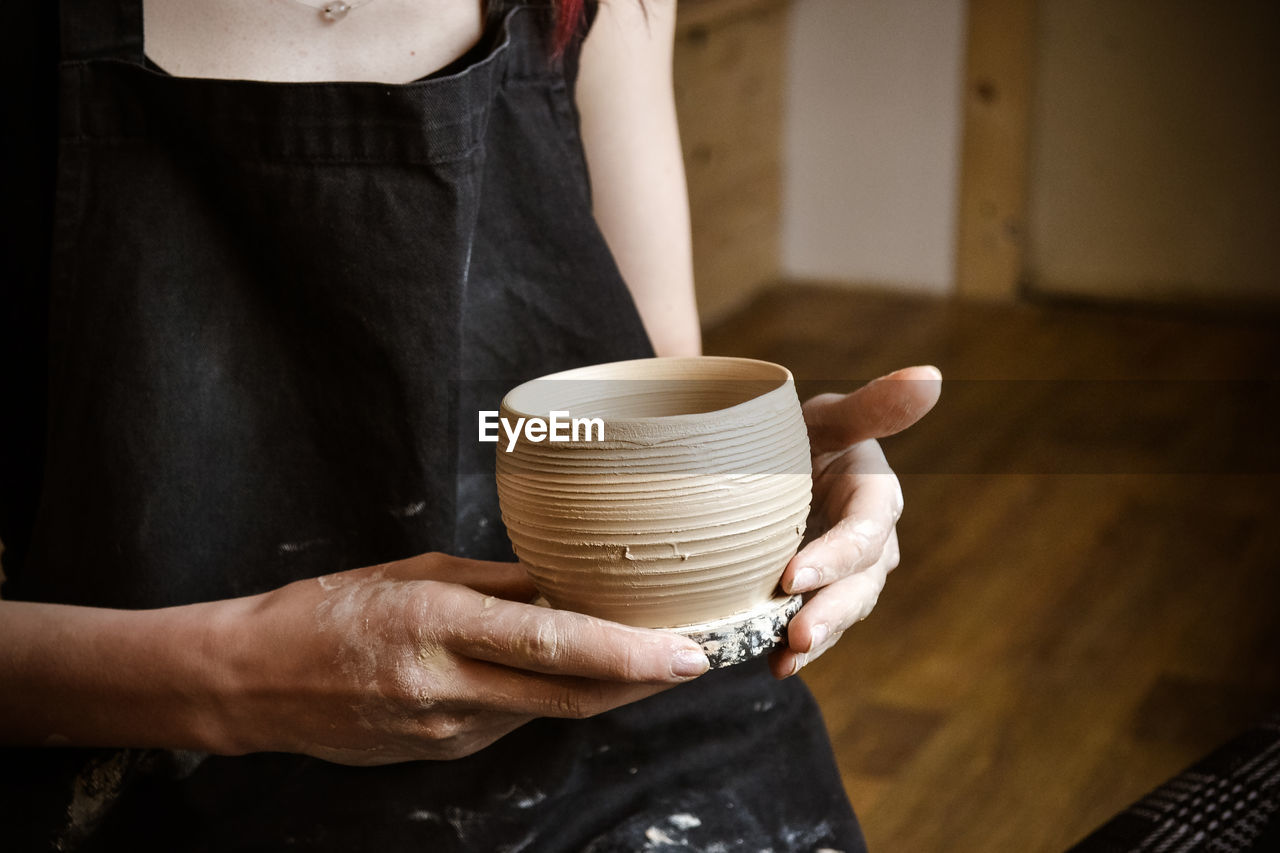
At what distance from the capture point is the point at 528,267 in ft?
2.87

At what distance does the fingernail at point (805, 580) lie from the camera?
0.67 m

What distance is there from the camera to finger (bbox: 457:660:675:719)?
2.05 ft

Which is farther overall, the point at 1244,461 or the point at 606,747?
the point at 1244,461

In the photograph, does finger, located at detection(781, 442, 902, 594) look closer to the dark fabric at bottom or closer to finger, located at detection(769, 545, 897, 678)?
finger, located at detection(769, 545, 897, 678)

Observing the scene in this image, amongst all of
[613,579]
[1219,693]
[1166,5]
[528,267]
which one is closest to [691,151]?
[1166,5]

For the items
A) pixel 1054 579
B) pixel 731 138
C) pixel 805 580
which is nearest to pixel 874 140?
pixel 731 138

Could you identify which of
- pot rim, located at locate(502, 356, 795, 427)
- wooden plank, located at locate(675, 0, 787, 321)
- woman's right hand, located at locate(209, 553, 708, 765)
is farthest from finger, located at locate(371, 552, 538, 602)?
wooden plank, located at locate(675, 0, 787, 321)

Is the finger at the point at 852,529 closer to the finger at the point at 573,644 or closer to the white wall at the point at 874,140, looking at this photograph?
the finger at the point at 573,644

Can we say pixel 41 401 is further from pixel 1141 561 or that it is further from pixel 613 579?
pixel 1141 561

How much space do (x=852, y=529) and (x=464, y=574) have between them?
23cm

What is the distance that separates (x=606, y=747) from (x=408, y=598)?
0.25 metres

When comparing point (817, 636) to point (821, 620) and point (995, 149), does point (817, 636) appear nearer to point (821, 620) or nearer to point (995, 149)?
point (821, 620)

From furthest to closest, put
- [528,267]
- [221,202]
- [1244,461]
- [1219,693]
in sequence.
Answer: [1244,461], [1219,693], [528,267], [221,202]

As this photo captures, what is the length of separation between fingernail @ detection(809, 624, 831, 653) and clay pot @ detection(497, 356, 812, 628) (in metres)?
0.04
